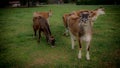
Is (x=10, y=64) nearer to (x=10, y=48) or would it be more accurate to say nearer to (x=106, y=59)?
(x=10, y=48)

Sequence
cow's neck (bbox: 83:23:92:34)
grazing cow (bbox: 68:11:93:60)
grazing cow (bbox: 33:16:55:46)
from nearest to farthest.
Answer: grazing cow (bbox: 68:11:93:60), cow's neck (bbox: 83:23:92:34), grazing cow (bbox: 33:16:55:46)

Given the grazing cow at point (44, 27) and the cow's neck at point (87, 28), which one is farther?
the grazing cow at point (44, 27)

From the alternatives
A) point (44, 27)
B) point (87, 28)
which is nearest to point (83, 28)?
point (87, 28)

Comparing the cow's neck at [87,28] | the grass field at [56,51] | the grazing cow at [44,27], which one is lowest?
the grass field at [56,51]

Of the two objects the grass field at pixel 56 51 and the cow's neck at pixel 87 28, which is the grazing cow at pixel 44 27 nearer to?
the grass field at pixel 56 51

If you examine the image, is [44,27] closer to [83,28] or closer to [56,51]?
[56,51]

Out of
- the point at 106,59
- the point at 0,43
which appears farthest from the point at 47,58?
the point at 0,43

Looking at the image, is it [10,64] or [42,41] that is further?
[42,41]

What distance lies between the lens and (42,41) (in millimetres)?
9141

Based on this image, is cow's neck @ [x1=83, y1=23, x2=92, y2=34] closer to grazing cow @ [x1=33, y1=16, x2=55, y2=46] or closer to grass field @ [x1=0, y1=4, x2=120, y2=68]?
grass field @ [x1=0, y1=4, x2=120, y2=68]

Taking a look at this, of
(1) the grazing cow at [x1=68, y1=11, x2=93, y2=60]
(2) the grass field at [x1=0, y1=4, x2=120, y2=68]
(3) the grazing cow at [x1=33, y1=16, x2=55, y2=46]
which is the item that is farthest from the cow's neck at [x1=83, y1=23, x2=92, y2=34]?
(3) the grazing cow at [x1=33, y1=16, x2=55, y2=46]

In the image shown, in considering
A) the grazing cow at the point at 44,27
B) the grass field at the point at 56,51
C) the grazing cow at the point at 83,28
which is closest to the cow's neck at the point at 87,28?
the grazing cow at the point at 83,28

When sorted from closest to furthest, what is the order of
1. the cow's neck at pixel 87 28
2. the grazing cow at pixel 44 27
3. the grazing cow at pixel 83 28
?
the grazing cow at pixel 83 28 < the cow's neck at pixel 87 28 < the grazing cow at pixel 44 27

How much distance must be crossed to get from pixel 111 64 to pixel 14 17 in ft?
29.9
